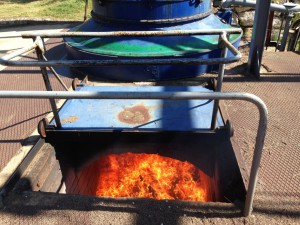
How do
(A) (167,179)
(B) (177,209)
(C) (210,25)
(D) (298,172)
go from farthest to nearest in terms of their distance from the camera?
(C) (210,25) → (A) (167,179) → (D) (298,172) → (B) (177,209)

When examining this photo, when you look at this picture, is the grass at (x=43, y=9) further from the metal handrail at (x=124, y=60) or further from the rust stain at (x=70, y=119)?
the metal handrail at (x=124, y=60)

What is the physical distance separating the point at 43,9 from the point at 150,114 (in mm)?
12782

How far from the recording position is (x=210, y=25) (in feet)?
17.4

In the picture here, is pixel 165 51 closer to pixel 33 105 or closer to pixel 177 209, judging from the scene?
pixel 33 105

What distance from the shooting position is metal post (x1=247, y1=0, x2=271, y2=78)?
462 centimetres

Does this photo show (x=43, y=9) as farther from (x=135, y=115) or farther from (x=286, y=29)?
(x=135, y=115)

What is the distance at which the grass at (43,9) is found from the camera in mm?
12284

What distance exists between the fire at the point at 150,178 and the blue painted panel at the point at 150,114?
0.49 m

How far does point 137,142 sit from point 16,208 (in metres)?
1.33

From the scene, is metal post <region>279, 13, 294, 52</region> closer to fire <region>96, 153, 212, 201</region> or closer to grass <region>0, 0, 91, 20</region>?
fire <region>96, 153, 212, 201</region>

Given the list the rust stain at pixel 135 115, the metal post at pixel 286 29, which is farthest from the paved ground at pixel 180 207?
the metal post at pixel 286 29

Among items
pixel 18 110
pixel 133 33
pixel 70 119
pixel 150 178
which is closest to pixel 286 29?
pixel 150 178

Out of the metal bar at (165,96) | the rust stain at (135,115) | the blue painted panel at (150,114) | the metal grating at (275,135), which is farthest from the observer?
the rust stain at (135,115)

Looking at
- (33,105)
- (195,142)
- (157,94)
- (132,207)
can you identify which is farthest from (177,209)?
(33,105)
